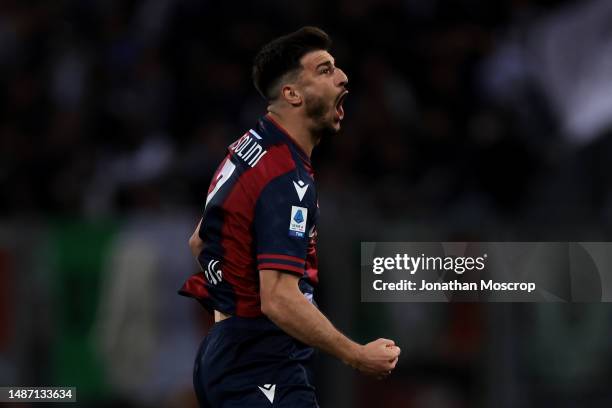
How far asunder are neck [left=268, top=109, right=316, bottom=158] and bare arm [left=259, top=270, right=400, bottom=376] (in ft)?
1.96

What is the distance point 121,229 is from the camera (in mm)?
8977

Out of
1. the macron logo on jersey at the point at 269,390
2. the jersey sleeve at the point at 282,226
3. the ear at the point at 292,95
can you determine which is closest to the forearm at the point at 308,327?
the jersey sleeve at the point at 282,226

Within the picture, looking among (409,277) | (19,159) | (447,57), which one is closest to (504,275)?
(409,277)

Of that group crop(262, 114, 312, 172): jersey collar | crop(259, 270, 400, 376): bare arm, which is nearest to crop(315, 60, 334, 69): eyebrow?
crop(262, 114, 312, 172): jersey collar

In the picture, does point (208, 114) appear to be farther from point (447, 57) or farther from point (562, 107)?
point (562, 107)

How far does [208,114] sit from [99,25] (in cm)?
200

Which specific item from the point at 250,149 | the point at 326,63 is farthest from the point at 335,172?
the point at 250,149

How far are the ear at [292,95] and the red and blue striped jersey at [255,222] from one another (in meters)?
0.10

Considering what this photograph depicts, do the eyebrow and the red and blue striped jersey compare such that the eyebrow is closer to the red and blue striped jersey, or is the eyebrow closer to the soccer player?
the soccer player

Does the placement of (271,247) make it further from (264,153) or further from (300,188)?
(264,153)

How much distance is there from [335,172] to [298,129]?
5.22 meters

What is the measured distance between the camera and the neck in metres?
4.70

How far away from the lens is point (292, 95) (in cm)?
471

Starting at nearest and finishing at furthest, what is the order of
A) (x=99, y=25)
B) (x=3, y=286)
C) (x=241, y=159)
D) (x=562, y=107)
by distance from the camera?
1. (x=241, y=159)
2. (x=3, y=286)
3. (x=562, y=107)
4. (x=99, y=25)
